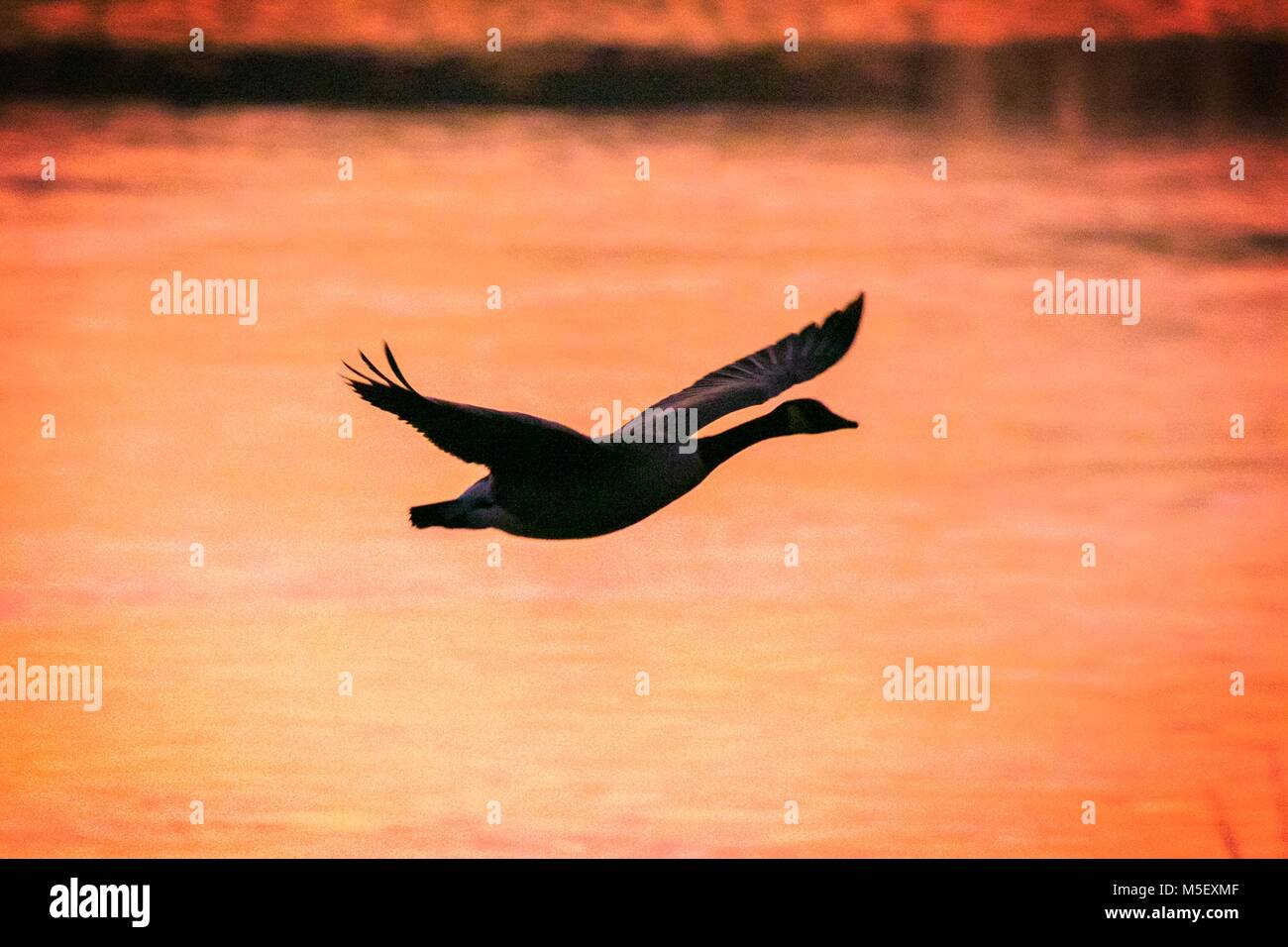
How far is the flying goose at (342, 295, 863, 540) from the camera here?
7.91 m

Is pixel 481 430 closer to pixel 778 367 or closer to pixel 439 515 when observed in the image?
pixel 439 515

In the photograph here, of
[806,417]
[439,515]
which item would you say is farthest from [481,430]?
[806,417]

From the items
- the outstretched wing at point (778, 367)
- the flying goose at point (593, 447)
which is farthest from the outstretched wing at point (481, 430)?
the outstretched wing at point (778, 367)

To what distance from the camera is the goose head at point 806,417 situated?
10.2 m

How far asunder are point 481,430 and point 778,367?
10.3 feet

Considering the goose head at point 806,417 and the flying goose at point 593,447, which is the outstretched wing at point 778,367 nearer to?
the flying goose at point 593,447

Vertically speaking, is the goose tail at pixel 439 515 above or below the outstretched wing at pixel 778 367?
below

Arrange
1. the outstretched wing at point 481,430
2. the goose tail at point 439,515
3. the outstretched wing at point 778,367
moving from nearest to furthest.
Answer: the outstretched wing at point 481,430
the goose tail at point 439,515
the outstretched wing at point 778,367

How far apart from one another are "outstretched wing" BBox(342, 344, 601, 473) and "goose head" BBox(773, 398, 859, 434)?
1842 mm

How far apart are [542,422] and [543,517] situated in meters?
1.33

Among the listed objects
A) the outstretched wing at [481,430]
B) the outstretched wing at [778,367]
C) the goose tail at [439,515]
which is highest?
the outstretched wing at [778,367]
